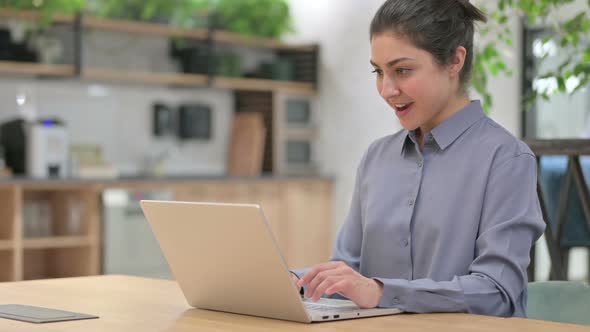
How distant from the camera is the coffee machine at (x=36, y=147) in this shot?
19.6ft

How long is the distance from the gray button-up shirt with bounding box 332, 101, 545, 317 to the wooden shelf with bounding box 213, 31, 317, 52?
5.07 metres

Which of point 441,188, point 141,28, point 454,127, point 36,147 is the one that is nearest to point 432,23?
point 454,127

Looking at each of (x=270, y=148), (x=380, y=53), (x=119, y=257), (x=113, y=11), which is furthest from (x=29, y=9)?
(x=380, y=53)

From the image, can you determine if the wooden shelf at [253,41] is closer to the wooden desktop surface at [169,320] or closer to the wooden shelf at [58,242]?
the wooden shelf at [58,242]

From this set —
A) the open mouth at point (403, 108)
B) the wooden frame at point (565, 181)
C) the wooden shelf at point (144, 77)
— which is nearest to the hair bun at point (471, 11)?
the open mouth at point (403, 108)

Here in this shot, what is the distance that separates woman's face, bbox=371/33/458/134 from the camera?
6.02 feet

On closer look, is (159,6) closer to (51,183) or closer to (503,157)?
(51,183)

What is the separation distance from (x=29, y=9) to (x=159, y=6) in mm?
1018

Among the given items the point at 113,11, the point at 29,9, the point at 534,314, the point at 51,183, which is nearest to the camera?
the point at 534,314

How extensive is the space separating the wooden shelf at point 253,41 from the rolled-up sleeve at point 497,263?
5406 mm

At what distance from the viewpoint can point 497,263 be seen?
67.1 inches

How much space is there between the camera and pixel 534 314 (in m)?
1.98

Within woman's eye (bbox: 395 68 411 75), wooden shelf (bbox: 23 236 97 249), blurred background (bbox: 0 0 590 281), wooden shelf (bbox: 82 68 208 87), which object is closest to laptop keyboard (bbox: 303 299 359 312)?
woman's eye (bbox: 395 68 411 75)

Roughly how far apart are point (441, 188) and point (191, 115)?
5393 millimetres
